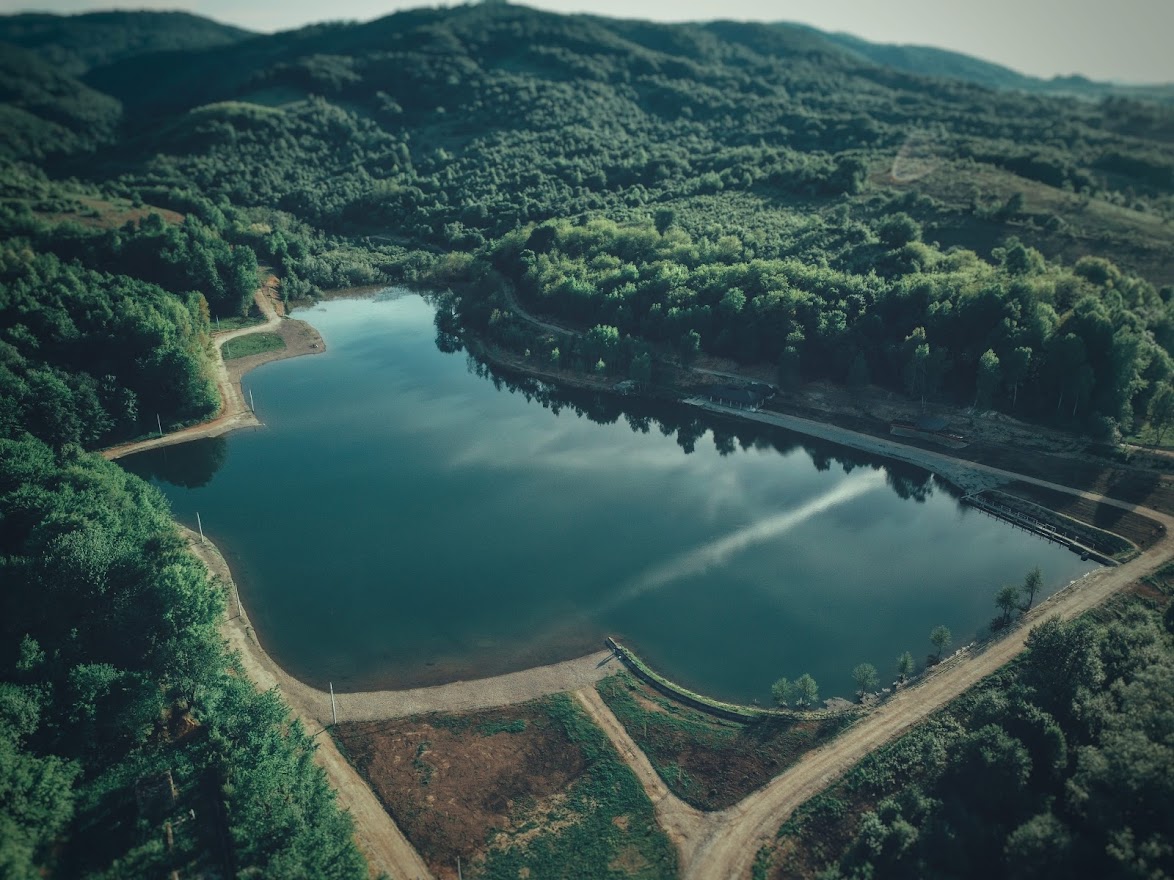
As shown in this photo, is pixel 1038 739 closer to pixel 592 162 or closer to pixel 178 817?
pixel 178 817

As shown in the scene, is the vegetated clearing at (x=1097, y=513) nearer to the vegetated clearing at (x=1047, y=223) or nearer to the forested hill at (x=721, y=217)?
the forested hill at (x=721, y=217)

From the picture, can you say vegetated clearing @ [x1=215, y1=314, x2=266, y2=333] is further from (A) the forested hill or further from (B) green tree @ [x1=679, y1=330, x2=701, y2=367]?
(B) green tree @ [x1=679, y1=330, x2=701, y2=367]

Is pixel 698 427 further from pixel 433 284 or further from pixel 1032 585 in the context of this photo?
pixel 433 284

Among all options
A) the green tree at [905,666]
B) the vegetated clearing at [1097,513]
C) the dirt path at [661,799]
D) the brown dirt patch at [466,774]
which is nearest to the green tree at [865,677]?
the green tree at [905,666]

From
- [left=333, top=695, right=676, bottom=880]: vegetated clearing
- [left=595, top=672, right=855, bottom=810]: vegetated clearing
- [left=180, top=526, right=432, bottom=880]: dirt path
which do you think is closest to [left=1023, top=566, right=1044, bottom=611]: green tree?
[left=595, top=672, right=855, bottom=810]: vegetated clearing

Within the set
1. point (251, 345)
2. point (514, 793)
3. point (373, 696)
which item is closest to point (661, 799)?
point (514, 793)

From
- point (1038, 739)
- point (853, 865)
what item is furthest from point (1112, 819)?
point (853, 865)

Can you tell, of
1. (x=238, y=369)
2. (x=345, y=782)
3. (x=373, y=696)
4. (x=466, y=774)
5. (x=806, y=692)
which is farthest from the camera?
(x=238, y=369)

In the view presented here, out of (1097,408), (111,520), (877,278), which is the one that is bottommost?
(111,520)
